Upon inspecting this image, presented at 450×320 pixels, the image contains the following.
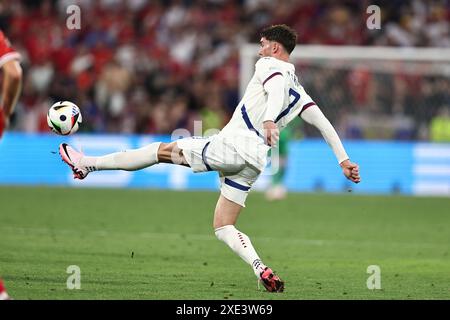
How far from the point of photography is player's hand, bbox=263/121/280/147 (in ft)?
27.7

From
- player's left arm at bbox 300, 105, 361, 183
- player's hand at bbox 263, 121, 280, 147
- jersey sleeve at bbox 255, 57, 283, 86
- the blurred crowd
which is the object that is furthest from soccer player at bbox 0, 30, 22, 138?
the blurred crowd

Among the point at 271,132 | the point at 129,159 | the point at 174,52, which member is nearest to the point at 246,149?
the point at 271,132

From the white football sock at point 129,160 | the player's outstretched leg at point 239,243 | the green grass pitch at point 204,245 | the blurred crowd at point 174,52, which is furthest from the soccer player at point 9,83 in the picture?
the blurred crowd at point 174,52

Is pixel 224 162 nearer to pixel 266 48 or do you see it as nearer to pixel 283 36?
pixel 266 48

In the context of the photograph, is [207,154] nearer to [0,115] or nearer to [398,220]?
[0,115]

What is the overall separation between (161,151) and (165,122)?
49.9ft

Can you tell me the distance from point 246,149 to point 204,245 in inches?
167

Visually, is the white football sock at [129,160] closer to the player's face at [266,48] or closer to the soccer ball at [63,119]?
the soccer ball at [63,119]

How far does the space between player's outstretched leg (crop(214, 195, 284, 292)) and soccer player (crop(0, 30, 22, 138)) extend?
242 centimetres

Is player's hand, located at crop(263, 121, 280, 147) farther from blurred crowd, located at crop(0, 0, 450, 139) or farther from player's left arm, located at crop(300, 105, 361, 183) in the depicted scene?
blurred crowd, located at crop(0, 0, 450, 139)

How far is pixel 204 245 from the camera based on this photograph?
1296 centimetres

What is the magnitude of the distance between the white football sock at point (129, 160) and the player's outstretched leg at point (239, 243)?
0.74 meters

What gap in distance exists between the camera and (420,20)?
1017 inches

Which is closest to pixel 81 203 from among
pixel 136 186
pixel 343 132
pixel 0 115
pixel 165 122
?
pixel 136 186
